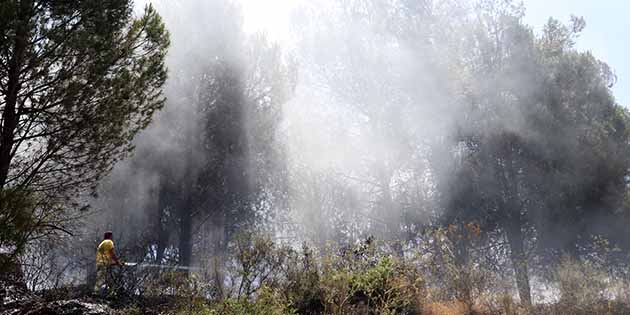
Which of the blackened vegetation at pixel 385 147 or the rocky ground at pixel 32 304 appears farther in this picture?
the blackened vegetation at pixel 385 147

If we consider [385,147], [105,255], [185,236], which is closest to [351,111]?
[385,147]

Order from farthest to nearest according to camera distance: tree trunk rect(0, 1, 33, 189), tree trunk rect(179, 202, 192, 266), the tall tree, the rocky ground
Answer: tree trunk rect(179, 202, 192, 266), the tall tree, tree trunk rect(0, 1, 33, 189), the rocky ground

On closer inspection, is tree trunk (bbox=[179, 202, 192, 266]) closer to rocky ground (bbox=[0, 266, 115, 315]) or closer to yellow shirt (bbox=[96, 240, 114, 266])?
yellow shirt (bbox=[96, 240, 114, 266])

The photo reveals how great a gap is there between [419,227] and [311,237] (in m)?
3.54

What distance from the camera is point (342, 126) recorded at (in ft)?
56.7

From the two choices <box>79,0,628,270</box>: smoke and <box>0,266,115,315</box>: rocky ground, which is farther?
<box>79,0,628,270</box>: smoke

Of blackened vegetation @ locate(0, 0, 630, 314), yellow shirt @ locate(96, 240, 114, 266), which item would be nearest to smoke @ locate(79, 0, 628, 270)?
blackened vegetation @ locate(0, 0, 630, 314)

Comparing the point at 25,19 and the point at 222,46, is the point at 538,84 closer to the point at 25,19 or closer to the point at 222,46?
the point at 222,46

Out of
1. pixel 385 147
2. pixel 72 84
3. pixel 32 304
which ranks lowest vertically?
pixel 32 304

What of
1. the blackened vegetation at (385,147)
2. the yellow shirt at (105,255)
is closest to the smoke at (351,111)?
the blackened vegetation at (385,147)

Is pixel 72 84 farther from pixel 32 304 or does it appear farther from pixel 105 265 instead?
pixel 105 265

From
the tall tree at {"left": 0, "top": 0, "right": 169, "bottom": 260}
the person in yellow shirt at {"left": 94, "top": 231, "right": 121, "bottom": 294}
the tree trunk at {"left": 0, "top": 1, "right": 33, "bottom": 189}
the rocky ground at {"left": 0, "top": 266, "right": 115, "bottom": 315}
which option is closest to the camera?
the rocky ground at {"left": 0, "top": 266, "right": 115, "bottom": 315}

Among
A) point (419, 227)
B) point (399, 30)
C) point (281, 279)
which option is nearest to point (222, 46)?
point (399, 30)

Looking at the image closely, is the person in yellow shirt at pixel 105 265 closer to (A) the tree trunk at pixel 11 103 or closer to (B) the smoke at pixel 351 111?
(A) the tree trunk at pixel 11 103
